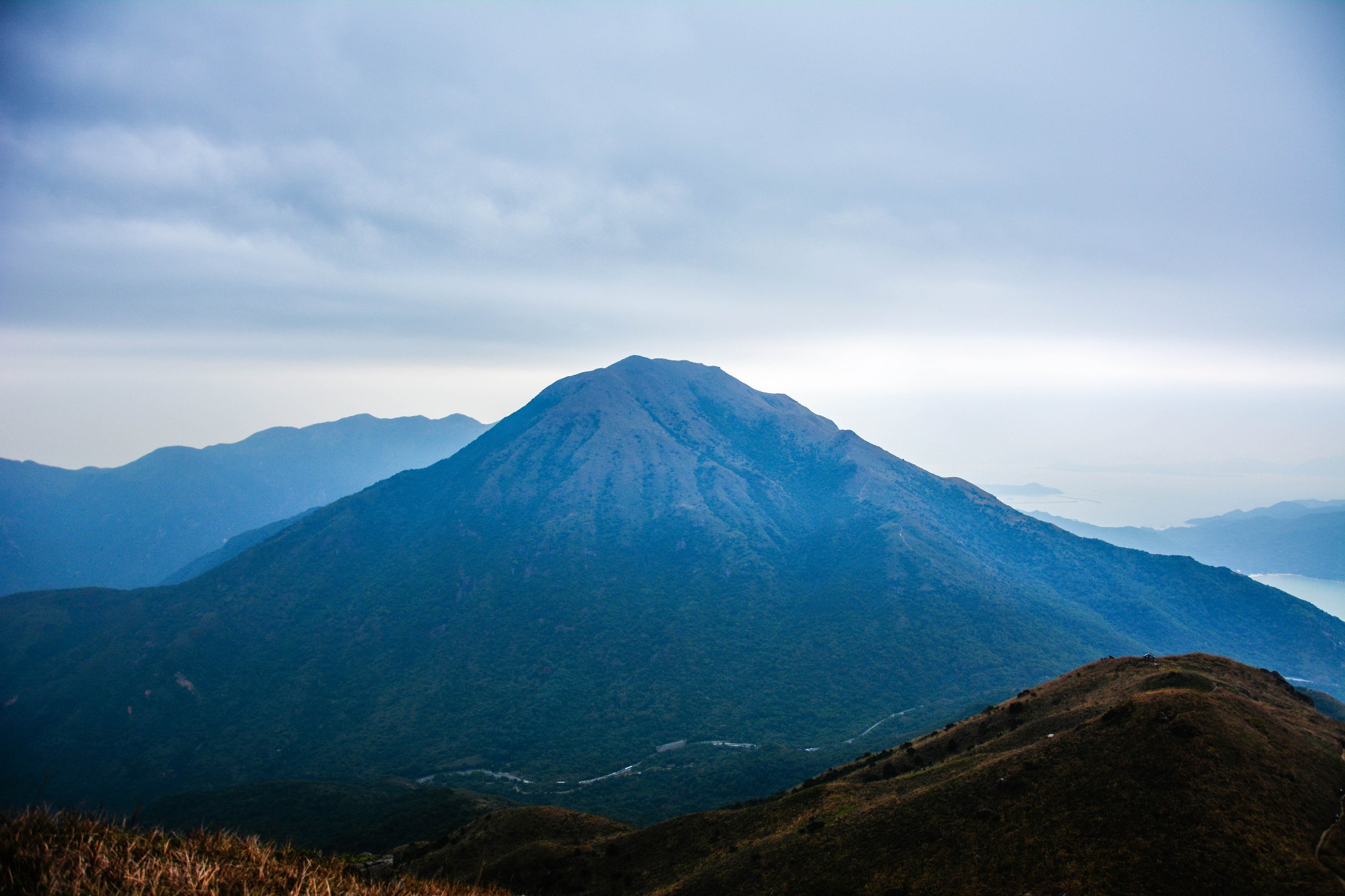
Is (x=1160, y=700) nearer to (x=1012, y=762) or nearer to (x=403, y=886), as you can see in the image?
(x=1012, y=762)

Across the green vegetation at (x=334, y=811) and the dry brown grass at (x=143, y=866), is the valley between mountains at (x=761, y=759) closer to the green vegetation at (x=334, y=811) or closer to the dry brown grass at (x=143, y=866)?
the green vegetation at (x=334, y=811)

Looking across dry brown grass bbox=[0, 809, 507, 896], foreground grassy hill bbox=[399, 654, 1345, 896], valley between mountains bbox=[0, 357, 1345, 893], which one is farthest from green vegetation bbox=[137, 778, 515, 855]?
dry brown grass bbox=[0, 809, 507, 896]

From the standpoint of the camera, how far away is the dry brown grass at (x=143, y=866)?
38.8 feet

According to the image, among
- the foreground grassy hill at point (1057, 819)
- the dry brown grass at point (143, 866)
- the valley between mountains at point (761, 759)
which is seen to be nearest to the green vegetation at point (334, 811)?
the valley between mountains at point (761, 759)

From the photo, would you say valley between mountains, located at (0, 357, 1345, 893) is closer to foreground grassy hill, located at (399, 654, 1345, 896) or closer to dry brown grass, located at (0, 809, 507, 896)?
foreground grassy hill, located at (399, 654, 1345, 896)

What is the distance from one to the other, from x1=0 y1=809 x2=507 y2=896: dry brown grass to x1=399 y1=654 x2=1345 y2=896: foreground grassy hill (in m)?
12.2

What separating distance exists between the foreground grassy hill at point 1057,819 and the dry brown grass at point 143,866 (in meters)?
12.2

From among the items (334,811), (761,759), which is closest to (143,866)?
(334,811)

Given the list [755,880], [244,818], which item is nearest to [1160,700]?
[755,880]

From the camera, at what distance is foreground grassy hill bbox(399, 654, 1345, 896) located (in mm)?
30797

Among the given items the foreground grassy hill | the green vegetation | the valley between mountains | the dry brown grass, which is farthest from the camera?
the green vegetation

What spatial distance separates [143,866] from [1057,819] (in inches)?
1681

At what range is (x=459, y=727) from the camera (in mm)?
167375

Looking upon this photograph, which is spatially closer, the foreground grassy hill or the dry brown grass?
the dry brown grass
